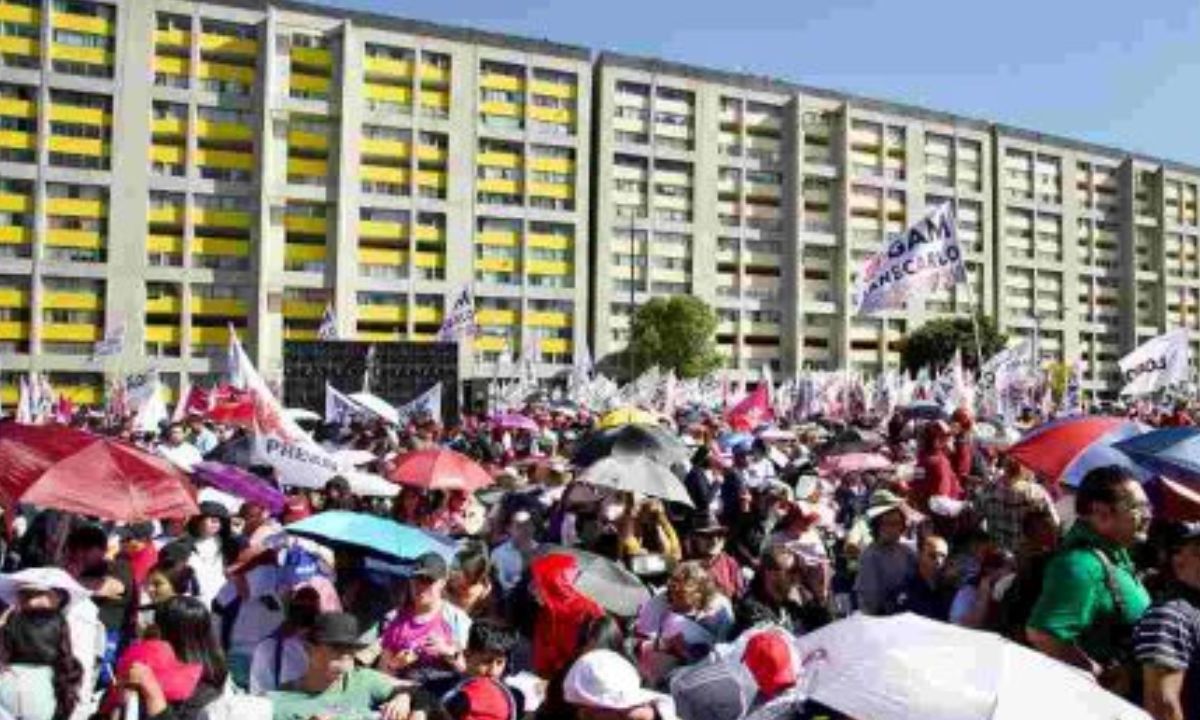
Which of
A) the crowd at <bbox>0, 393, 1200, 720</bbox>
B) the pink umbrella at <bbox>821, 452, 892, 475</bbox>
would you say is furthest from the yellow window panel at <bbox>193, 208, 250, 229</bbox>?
the crowd at <bbox>0, 393, 1200, 720</bbox>

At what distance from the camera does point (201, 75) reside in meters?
64.7

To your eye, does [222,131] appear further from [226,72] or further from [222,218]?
[222,218]

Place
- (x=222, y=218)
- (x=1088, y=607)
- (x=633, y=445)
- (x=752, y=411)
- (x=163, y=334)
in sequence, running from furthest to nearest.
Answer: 1. (x=222, y=218)
2. (x=163, y=334)
3. (x=752, y=411)
4. (x=633, y=445)
5. (x=1088, y=607)

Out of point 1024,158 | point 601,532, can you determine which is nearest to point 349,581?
point 601,532

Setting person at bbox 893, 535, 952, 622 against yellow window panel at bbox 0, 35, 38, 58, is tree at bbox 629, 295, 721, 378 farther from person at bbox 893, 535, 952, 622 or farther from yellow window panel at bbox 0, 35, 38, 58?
person at bbox 893, 535, 952, 622

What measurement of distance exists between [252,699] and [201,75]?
64.5m

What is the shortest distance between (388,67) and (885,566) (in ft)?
212

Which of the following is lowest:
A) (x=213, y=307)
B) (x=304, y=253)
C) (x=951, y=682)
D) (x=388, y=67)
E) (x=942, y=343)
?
(x=951, y=682)

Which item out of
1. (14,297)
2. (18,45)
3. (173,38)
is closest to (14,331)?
(14,297)

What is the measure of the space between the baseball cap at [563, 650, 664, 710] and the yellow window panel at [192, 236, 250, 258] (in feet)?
208

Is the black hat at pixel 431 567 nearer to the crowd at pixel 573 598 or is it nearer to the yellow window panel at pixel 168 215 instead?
the crowd at pixel 573 598

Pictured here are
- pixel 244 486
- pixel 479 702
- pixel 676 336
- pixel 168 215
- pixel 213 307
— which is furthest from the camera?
pixel 676 336

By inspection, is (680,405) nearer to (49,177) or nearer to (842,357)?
(49,177)

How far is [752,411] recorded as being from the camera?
22438mm
